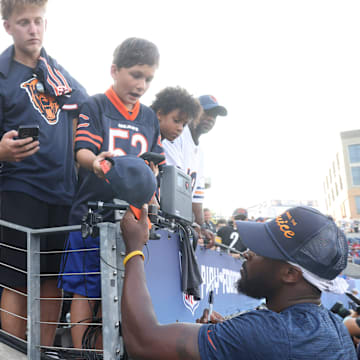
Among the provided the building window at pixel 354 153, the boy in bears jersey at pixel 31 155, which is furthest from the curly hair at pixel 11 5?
the building window at pixel 354 153

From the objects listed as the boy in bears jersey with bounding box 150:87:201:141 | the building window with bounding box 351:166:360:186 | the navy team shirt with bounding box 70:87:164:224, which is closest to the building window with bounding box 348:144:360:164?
the building window with bounding box 351:166:360:186

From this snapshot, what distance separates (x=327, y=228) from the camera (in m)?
1.73

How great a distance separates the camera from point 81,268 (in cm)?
227

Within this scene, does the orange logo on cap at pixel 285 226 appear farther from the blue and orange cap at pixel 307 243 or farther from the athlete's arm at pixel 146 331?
the athlete's arm at pixel 146 331

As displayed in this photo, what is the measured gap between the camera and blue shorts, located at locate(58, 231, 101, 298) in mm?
2234

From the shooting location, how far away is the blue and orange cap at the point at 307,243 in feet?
5.55

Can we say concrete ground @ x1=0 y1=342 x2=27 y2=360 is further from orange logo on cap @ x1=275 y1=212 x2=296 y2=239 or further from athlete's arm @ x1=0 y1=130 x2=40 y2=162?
orange logo on cap @ x1=275 y1=212 x2=296 y2=239

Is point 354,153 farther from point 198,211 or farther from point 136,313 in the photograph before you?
point 136,313

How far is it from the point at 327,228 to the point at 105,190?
4.38ft

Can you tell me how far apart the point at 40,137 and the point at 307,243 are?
185 cm

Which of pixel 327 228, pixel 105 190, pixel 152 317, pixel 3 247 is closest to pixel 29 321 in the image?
pixel 3 247

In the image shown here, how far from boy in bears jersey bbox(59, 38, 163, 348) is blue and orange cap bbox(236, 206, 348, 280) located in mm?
963

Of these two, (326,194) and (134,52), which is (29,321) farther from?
(326,194)

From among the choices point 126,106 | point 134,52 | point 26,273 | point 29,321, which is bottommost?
point 29,321
